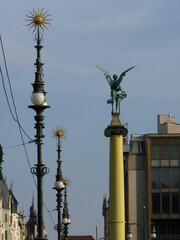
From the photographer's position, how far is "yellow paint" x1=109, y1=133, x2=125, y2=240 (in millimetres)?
49159

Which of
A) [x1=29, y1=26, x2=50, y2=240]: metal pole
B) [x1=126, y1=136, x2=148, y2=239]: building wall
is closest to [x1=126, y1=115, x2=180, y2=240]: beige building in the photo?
[x1=126, y1=136, x2=148, y2=239]: building wall

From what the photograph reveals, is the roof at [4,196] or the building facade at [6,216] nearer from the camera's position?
the building facade at [6,216]

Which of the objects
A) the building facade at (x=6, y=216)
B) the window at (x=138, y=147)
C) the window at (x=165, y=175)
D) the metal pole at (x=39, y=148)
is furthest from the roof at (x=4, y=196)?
the metal pole at (x=39, y=148)

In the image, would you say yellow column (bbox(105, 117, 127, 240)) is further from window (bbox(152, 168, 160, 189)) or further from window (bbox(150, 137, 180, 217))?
window (bbox(152, 168, 160, 189))

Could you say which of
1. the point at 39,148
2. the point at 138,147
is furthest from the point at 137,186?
the point at 39,148

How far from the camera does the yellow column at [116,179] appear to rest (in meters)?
49.2

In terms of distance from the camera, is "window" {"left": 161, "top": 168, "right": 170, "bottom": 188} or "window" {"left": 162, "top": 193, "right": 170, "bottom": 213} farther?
"window" {"left": 161, "top": 168, "right": 170, "bottom": 188}

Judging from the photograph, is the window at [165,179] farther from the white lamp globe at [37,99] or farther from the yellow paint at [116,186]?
the white lamp globe at [37,99]

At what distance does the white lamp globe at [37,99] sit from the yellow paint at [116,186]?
24276 millimetres

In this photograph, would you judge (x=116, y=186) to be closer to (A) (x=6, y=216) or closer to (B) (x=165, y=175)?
(B) (x=165, y=175)

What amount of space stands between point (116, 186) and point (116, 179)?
15.8 inches

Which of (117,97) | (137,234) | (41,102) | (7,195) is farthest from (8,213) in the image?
(41,102)

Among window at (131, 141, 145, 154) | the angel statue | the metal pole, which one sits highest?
window at (131, 141, 145, 154)

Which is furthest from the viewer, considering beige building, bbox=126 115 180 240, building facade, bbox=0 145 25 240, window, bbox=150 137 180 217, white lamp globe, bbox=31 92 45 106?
building facade, bbox=0 145 25 240
